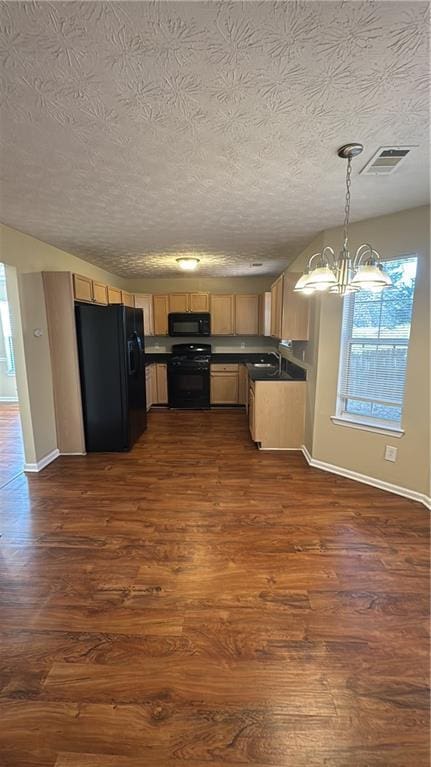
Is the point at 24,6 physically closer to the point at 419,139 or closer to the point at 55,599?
the point at 419,139

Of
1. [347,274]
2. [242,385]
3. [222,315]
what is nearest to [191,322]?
[222,315]

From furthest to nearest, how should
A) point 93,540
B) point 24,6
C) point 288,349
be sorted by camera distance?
1. point 288,349
2. point 93,540
3. point 24,6

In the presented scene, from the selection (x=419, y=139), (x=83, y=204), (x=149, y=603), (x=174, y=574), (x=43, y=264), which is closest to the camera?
(x=419, y=139)

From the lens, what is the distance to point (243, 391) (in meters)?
5.79

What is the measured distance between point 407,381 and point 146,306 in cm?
451

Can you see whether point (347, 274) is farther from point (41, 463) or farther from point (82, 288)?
point (41, 463)

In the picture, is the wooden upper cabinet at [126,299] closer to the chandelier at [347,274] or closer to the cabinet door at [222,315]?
the cabinet door at [222,315]

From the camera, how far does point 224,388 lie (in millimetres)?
5816

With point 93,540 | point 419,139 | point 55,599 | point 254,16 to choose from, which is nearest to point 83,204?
point 254,16

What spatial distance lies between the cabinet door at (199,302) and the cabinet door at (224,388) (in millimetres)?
1246

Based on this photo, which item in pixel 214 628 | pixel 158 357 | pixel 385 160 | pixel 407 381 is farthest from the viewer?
pixel 158 357

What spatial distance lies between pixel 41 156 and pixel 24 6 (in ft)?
3.03

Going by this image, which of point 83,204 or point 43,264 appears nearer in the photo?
point 83,204

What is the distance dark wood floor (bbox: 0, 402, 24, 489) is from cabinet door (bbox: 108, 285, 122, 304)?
2.32m
